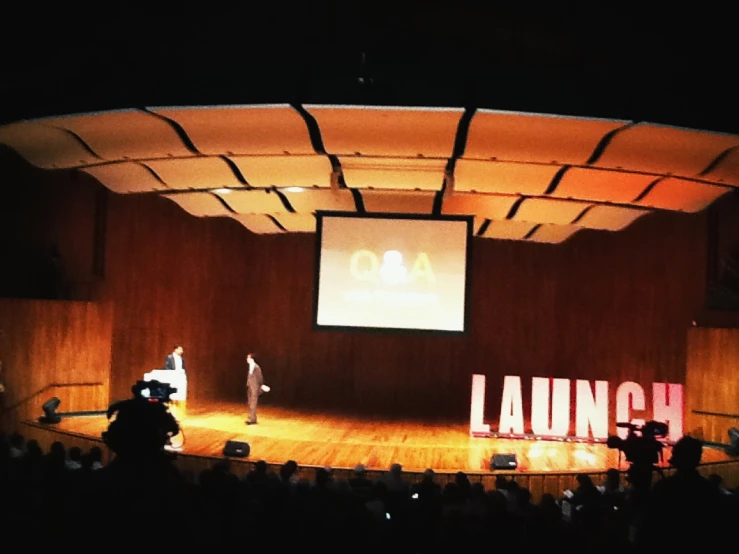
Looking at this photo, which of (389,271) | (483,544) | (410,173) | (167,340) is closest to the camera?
(483,544)

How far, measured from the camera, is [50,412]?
11.9m

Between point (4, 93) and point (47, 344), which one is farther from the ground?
point (4, 93)

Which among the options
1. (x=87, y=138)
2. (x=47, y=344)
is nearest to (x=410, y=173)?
(x=87, y=138)

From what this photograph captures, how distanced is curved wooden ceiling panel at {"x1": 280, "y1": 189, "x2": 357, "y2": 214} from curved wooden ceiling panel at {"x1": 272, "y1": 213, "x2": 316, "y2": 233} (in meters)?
1.12

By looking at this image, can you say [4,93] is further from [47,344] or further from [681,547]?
[681,547]

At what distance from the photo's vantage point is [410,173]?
11016 millimetres

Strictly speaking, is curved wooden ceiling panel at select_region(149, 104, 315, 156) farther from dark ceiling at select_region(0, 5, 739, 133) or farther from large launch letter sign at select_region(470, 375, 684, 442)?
large launch letter sign at select_region(470, 375, 684, 442)

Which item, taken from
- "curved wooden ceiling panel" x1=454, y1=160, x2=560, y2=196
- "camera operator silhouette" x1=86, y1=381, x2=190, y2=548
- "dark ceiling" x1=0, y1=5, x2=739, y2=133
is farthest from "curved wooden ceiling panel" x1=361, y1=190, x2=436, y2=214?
"camera operator silhouette" x1=86, y1=381, x2=190, y2=548

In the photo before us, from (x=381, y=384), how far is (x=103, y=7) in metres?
10.3

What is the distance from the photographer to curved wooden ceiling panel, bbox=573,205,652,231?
43.3 ft

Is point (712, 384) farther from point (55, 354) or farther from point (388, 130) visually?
point (55, 354)

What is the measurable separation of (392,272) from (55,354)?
19.0ft

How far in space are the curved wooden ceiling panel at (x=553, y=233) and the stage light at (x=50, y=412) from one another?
930 centimetres

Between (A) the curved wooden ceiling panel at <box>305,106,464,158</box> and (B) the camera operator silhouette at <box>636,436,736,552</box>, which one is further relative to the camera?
(A) the curved wooden ceiling panel at <box>305,106,464,158</box>
